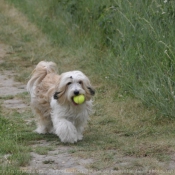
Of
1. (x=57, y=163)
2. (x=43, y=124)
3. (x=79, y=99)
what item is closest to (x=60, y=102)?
(x=79, y=99)

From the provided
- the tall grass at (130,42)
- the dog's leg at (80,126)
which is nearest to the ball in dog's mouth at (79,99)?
the dog's leg at (80,126)

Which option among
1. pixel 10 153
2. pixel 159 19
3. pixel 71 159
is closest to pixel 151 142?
pixel 71 159

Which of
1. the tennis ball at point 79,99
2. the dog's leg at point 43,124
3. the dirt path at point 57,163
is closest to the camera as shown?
the dirt path at point 57,163

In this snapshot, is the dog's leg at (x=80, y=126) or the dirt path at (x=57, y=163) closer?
the dirt path at (x=57, y=163)

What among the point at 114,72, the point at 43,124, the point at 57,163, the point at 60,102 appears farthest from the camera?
the point at 114,72

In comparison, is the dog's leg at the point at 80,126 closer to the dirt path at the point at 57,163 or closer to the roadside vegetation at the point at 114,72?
the roadside vegetation at the point at 114,72

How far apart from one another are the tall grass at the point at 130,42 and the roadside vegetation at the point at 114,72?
13mm

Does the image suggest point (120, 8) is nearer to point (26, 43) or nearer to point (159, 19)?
point (159, 19)

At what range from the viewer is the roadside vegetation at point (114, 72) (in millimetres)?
6434

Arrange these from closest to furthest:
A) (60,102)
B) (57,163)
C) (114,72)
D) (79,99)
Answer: (57,163)
(79,99)
(60,102)
(114,72)

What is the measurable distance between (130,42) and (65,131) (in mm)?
2835

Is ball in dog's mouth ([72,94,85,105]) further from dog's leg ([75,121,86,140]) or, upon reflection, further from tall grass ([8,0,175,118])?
tall grass ([8,0,175,118])

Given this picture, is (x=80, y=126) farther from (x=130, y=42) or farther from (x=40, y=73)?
(x=130, y=42)

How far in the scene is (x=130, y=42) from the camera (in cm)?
933
